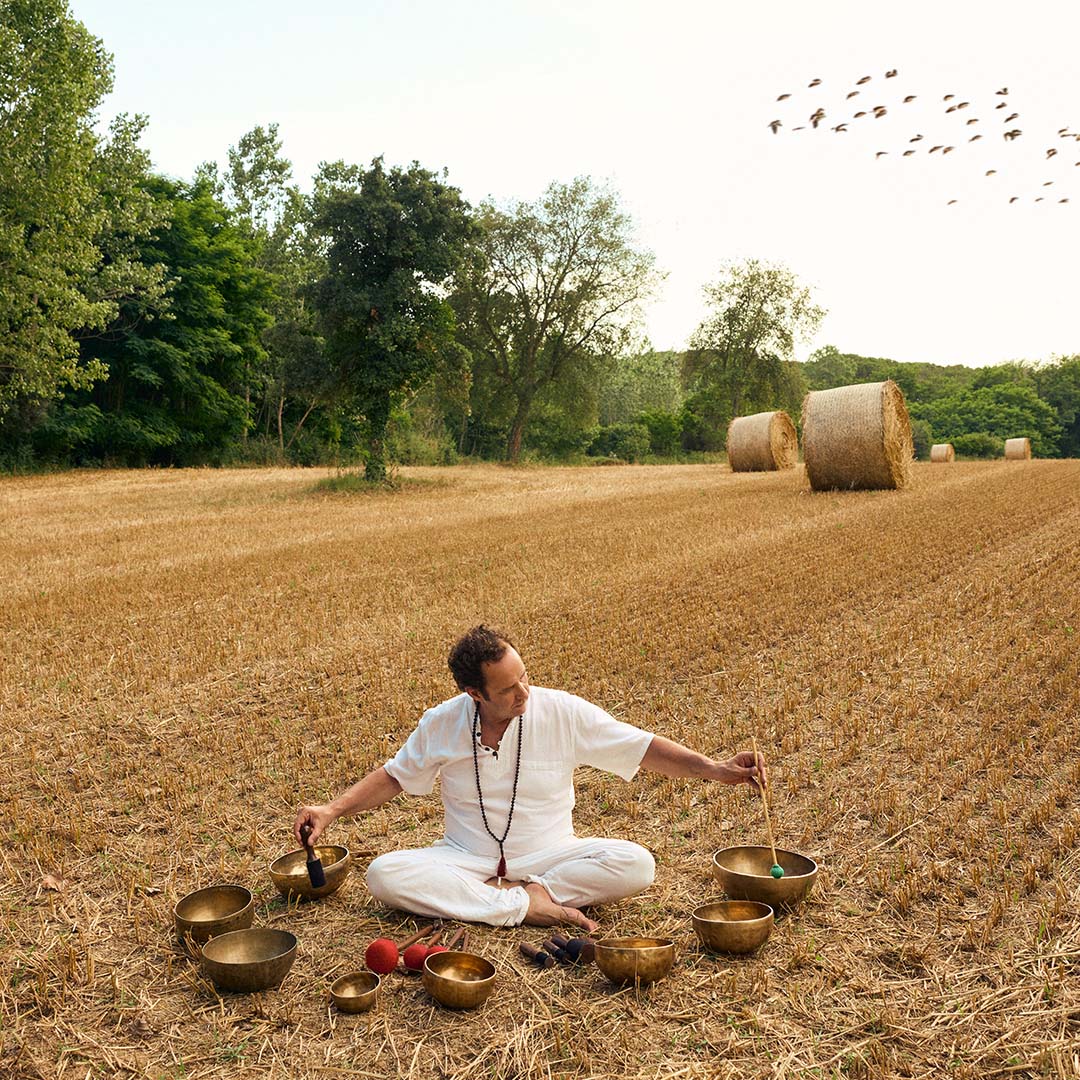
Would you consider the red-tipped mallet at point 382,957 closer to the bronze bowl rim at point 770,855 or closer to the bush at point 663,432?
the bronze bowl rim at point 770,855

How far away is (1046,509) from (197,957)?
61.4 feet

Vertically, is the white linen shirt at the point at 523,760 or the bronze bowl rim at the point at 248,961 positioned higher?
the white linen shirt at the point at 523,760

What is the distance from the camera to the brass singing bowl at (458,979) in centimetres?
380

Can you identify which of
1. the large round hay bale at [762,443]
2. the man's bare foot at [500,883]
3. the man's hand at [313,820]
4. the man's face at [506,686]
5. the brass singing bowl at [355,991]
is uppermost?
the large round hay bale at [762,443]

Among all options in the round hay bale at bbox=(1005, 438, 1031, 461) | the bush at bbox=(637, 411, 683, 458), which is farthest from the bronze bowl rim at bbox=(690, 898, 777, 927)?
the bush at bbox=(637, 411, 683, 458)

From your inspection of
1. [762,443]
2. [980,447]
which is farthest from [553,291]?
[980,447]

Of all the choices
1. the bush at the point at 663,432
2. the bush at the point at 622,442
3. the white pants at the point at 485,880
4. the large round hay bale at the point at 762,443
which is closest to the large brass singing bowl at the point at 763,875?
the white pants at the point at 485,880

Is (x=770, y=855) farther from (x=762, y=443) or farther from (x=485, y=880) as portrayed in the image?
(x=762, y=443)

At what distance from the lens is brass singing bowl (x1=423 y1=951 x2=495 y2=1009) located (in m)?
3.80

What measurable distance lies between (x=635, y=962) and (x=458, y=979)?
0.68 meters

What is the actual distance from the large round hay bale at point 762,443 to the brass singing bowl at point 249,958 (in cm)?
3222

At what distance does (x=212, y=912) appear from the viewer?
458 centimetres

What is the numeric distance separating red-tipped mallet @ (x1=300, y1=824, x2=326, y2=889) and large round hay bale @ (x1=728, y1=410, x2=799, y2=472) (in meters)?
31.8

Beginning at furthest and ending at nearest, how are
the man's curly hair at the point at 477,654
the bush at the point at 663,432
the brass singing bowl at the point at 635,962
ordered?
1. the bush at the point at 663,432
2. the man's curly hair at the point at 477,654
3. the brass singing bowl at the point at 635,962
